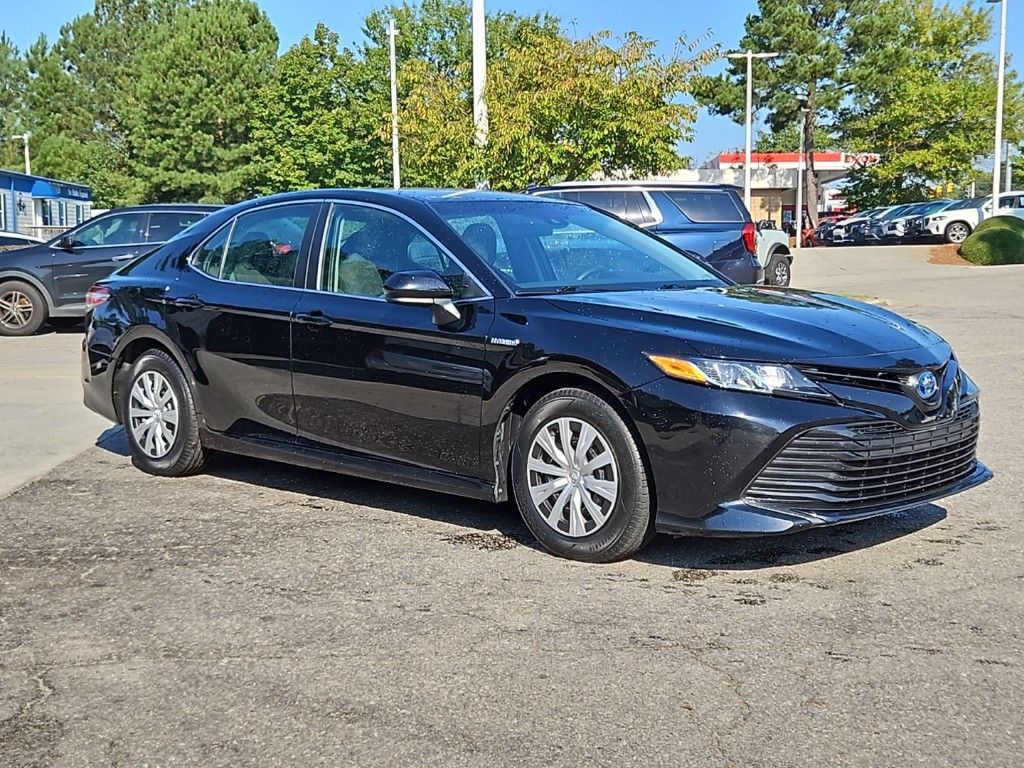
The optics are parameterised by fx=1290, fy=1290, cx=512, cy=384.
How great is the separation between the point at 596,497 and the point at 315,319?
180 cm

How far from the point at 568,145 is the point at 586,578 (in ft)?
49.4

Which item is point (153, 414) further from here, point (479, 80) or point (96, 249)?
point (479, 80)

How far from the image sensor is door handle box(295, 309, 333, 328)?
6.18 metres

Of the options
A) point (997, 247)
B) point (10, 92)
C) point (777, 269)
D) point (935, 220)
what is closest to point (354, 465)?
point (777, 269)

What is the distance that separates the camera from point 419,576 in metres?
5.18

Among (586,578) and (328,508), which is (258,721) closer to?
(586,578)

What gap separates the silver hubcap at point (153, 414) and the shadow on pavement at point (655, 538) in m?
0.32

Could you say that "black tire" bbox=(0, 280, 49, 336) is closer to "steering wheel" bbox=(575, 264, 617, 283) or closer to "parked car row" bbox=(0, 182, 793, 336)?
"parked car row" bbox=(0, 182, 793, 336)

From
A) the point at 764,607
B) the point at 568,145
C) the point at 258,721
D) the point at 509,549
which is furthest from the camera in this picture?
the point at 568,145

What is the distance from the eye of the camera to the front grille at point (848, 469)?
488cm

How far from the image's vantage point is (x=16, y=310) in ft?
54.4

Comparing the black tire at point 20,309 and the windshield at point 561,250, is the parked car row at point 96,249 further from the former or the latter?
the windshield at point 561,250

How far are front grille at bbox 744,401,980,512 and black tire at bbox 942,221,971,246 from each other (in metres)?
36.2

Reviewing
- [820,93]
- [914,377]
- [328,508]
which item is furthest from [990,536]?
[820,93]
